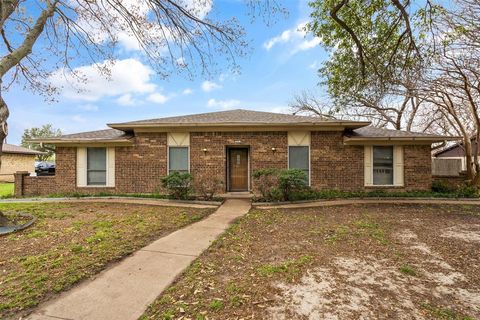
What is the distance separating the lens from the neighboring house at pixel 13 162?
841 inches

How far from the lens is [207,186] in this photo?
994 cm

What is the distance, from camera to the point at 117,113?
19906mm

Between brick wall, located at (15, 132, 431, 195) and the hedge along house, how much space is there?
0.11 ft

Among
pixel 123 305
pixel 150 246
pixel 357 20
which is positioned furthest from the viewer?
pixel 357 20

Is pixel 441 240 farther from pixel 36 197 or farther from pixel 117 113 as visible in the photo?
pixel 117 113

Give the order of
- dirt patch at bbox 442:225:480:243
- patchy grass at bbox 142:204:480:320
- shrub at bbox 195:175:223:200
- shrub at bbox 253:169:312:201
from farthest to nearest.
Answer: shrub at bbox 195:175:223:200, shrub at bbox 253:169:312:201, dirt patch at bbox 442:225:480:243, patchy grass at bbox 142:204:480:320

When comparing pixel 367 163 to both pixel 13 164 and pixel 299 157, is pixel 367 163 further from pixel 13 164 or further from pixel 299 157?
pixel 13 164

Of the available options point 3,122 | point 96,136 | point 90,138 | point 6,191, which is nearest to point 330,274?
point 3,122

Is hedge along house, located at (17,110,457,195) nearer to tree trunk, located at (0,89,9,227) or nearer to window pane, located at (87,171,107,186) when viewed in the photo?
window pane, located at (87,171,107,186)

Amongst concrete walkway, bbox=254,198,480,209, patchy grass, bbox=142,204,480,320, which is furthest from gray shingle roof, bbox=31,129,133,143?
patchy grass, bbox=142,204,480,320

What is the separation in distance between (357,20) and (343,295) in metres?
6.01

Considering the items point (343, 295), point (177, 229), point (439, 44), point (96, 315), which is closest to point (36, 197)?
point (177, 229)

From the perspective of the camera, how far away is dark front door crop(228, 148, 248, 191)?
10.8 metres

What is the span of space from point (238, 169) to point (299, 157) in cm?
270
